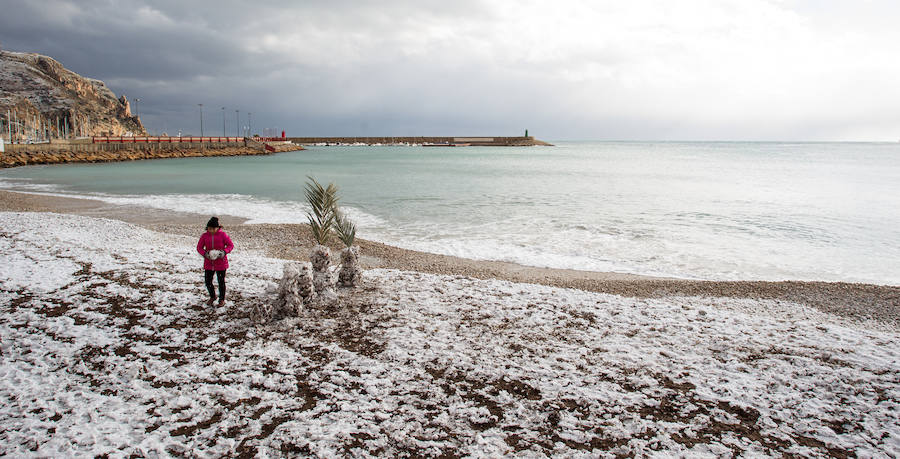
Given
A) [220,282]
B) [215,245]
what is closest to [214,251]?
[215,245]

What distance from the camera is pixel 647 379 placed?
223 inches

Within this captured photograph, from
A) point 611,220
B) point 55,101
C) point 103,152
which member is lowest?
point 611,220

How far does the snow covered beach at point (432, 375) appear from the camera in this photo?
4438mm

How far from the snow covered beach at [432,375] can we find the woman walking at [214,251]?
Answer: 15.9 inches

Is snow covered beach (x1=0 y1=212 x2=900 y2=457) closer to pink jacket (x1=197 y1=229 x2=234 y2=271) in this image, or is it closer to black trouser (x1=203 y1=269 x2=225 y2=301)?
black trouser (x1=203 y1=269 x2=225 y2=301)

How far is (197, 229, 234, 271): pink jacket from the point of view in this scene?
24.5 feet

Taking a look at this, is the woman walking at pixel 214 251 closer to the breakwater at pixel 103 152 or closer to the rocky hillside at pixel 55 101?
the breakwater at pixel 103 152

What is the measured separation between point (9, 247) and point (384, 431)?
1173 cm

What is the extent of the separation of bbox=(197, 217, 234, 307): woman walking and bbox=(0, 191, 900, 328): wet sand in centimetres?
430

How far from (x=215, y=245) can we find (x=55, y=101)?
166346 millimetres

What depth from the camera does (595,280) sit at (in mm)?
10898

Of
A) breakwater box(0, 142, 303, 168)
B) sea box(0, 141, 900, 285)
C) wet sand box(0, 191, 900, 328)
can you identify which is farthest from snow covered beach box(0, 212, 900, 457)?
breakwater box(0, 142, 303, 168)

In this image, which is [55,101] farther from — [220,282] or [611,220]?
[220,282]

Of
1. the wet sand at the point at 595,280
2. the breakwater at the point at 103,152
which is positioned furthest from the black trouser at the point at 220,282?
the breakwater at the point at 103,152
